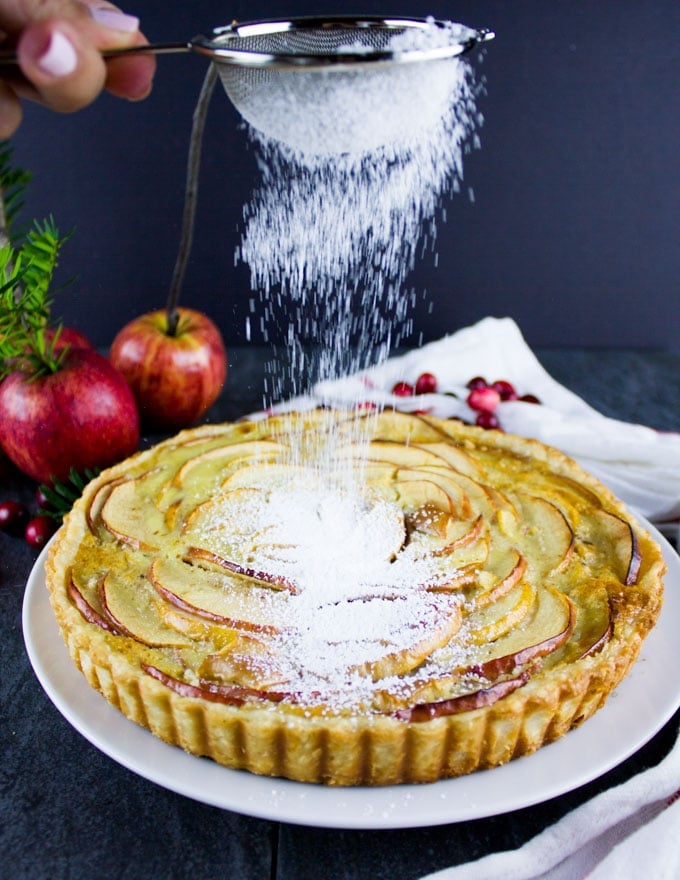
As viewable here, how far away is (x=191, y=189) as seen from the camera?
2520mm

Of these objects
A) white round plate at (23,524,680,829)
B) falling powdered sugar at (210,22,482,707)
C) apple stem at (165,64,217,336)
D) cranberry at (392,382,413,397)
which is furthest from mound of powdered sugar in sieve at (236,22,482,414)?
white round plate at (23,524,680,829)

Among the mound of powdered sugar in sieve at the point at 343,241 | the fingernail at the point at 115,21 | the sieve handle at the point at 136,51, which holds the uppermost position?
the fingernail at the point at 115,21

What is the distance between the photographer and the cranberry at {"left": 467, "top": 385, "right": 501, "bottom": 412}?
8.75ft

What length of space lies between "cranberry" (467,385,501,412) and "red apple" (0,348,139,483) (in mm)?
998

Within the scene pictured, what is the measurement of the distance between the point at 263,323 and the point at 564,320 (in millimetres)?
1155

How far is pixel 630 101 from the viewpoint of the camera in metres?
3.04

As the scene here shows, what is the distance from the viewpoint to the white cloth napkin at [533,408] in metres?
2.28

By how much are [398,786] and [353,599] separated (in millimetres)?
350

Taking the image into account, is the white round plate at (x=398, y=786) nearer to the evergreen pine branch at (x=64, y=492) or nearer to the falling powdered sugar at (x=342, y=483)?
the falling powdered sugar at (x=342, y=483)

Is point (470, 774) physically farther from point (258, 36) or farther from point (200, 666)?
point (258, 36)

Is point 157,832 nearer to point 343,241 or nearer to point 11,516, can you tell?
point 11,516

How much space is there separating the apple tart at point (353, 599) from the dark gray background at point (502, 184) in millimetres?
1307

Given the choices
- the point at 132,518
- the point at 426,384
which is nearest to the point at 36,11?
the point at 132,518

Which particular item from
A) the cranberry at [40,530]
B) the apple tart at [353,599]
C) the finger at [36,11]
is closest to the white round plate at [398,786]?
the apple tart at [353,599]
